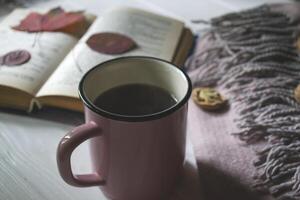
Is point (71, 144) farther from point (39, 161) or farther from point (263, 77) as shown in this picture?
point (263, 77)

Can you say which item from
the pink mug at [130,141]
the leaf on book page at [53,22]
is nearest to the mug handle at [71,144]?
the pink mug at [130,141]

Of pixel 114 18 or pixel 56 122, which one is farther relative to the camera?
pixel 114 18

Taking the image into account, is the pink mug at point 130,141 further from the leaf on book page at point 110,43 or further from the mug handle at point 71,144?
the leaf on book page at point 110,43

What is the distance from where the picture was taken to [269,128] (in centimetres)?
51

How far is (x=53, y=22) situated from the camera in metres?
0.69

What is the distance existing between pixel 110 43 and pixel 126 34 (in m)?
0.03

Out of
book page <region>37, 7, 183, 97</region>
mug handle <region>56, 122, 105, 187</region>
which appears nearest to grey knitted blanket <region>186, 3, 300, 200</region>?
book page <region>37, 7, 183, 97</region>

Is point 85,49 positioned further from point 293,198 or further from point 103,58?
point 293,198

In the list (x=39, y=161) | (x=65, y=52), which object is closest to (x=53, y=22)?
(x=65, y=52)

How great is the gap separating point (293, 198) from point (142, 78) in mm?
190

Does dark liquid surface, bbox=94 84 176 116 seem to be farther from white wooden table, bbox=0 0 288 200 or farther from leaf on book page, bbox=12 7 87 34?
leaf on book page, bbox=12 7 87 34

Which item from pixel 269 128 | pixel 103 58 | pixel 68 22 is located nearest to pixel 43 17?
pixel 68 22

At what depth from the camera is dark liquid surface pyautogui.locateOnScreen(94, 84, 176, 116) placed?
446 mm

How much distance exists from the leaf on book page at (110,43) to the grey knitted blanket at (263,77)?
0.09 m
